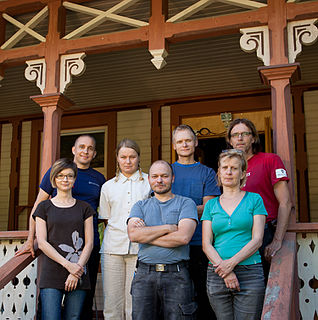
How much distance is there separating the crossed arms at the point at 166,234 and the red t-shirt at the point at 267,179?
64 cm

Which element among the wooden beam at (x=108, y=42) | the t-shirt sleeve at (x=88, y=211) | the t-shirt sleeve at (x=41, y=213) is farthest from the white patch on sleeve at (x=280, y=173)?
the wooden beam at (x=108, y=42)

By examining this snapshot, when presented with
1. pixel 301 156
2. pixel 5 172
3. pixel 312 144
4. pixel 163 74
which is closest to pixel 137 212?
pixel 163 74

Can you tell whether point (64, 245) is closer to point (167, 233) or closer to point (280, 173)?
point (167, 233)

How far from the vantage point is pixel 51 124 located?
187 inches

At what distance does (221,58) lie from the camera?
6180 mm

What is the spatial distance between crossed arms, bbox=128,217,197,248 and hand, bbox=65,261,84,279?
522 mm

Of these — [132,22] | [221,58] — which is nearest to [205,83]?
[221,58]

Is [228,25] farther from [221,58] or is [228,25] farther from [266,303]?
[266,303]

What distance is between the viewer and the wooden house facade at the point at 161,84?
13.3 ft

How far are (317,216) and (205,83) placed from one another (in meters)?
2.63

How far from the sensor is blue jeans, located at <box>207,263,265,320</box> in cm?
270

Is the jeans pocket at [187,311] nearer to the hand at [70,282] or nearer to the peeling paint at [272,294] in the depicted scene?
the peeling paint at [272,294]

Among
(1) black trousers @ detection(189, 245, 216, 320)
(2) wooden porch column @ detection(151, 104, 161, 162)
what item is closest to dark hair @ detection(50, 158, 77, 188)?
(1) black trousers @ detection(189, 245, 216, 320)

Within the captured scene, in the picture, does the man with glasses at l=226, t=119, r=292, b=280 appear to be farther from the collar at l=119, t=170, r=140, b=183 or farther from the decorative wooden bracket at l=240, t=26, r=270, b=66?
the decorative wooden bracket at l=240, t=26, r=270, b=66
